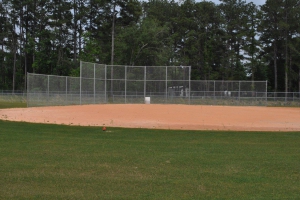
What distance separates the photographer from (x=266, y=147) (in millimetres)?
10531

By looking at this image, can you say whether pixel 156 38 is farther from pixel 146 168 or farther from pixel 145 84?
pixel 146 168

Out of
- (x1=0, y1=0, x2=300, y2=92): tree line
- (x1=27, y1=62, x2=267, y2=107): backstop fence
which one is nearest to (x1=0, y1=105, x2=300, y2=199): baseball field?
(x1=27, y1=62, x2=267, y2=107): backstop fence

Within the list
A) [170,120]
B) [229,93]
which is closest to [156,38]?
[229,93]

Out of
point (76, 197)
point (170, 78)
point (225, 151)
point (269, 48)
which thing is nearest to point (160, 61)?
point (170, 78)

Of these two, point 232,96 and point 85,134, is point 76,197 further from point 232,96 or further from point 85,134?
point 232,96

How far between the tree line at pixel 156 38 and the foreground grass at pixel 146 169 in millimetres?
42491

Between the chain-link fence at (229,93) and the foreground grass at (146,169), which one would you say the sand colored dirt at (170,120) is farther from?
the chain-link fence at (229,93)

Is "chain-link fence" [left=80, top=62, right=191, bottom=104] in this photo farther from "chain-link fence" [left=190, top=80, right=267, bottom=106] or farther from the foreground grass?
the foreground grass

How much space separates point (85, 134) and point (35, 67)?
168 feet

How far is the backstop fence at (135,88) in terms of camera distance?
33875 mm

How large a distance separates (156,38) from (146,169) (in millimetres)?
48667

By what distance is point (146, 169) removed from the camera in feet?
23.4

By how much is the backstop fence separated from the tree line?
1370 cm

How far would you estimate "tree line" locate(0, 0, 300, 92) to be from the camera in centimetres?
5566
